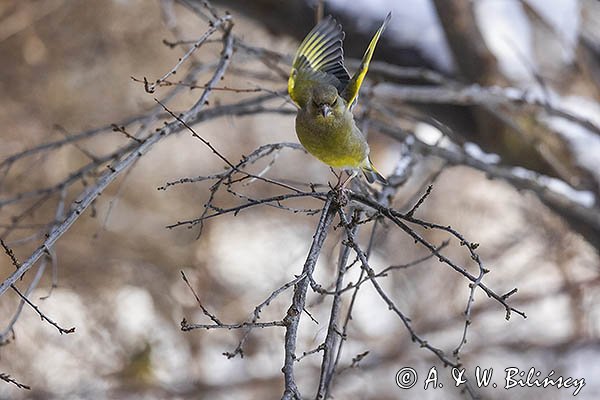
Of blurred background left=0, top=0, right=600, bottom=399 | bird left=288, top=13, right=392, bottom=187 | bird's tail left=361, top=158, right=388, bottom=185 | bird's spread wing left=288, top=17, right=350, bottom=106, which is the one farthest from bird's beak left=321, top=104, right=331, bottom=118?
blurred background left=0, top=0, right=600, bottom=399

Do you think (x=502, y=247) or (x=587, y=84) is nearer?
(x=587, y=84)

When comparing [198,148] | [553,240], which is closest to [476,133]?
[553,240]

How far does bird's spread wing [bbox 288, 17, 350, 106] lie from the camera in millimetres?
2111

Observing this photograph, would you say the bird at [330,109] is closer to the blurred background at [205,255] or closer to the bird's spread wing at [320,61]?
the bird's spread wing at [320,61]

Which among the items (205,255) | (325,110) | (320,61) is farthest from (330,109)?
(205,255)

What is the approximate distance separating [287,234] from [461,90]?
98.8 inches

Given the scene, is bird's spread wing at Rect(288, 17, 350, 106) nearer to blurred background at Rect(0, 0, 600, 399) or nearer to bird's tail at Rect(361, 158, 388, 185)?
bird's tail at Rect(361, 158, 388, 185)

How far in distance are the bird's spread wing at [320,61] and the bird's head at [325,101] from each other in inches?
4.7

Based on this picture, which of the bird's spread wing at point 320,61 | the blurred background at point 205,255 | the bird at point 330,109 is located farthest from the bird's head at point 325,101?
the blurred background at point 205,255

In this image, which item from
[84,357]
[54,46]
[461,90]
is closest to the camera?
[461,90]

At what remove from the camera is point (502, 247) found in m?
5.10

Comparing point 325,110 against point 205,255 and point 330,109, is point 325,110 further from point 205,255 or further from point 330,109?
point 205,255

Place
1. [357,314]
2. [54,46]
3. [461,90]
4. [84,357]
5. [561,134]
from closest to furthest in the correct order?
[461,90] → [561,134] → [84,357] → [54,46] → [357,314]

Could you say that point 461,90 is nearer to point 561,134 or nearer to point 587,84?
point 561,134
